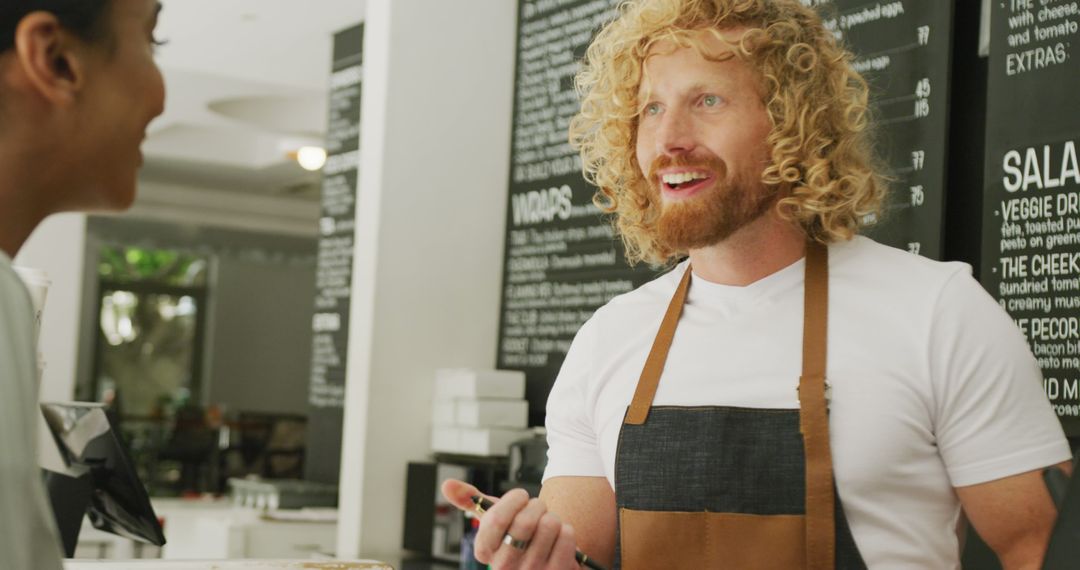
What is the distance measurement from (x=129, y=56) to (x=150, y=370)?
14436 mm

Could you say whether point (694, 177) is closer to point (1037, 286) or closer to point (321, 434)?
point (1037, 286)

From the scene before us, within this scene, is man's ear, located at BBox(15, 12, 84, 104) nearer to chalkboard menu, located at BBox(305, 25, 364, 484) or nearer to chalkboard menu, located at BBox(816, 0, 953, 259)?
chalkboard menu, located at BBox(816, 0, 953, 259)

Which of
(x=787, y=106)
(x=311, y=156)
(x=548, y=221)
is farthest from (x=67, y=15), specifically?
(x=311, y=156)

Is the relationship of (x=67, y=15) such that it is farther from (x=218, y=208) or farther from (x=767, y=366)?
(x=218, y=208)

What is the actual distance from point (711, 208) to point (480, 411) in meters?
1.88

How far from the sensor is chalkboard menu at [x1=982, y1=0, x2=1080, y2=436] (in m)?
2.13

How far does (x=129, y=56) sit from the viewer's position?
29.0 inches

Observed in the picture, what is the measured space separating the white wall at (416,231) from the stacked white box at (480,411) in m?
0.13

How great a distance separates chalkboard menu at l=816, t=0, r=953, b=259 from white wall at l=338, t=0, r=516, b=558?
1.52 m

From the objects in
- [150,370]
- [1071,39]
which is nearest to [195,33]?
[1071,39]

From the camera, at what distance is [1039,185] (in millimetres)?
2184

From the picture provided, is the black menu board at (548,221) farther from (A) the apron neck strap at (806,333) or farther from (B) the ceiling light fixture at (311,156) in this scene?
(B) the ceiling light fixture at (311,156)

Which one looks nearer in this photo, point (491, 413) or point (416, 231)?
point (491, 413)

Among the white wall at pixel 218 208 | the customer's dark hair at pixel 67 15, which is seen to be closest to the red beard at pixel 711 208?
the customer's dark hair at pixel 67 15
